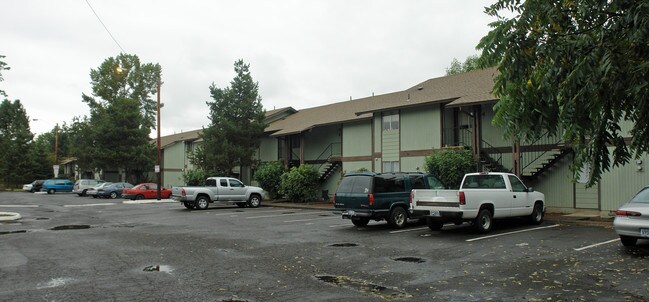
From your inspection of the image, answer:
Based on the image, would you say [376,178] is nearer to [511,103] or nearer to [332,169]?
[511,103]

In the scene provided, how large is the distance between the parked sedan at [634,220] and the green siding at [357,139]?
63.2ft

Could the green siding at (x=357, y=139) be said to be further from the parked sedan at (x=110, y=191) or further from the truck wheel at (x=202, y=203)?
the parked sedan at (x=110, y=191)

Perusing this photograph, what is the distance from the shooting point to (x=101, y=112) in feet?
205

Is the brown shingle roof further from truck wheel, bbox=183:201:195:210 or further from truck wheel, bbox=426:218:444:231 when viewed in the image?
truck wheel, bbox=183:201:195:210

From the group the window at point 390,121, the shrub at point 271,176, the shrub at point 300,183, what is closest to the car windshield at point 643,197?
the window at point 390,121

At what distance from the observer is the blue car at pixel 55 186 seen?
49.8 m

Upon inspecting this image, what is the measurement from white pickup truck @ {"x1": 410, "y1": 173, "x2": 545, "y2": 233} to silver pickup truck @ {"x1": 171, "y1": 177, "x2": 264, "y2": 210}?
48.1ft

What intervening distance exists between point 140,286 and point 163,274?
94cm

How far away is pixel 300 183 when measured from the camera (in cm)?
2973

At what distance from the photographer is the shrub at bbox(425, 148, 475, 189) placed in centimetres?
2111

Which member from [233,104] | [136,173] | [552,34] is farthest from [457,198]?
[136,173]

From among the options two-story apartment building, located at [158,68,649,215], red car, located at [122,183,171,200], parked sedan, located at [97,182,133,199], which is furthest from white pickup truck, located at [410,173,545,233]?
parked sedan, located at [97,182,133,199]

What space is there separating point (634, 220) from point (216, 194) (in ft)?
68.1

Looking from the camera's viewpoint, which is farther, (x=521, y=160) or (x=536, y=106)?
(x=521, y=160)
